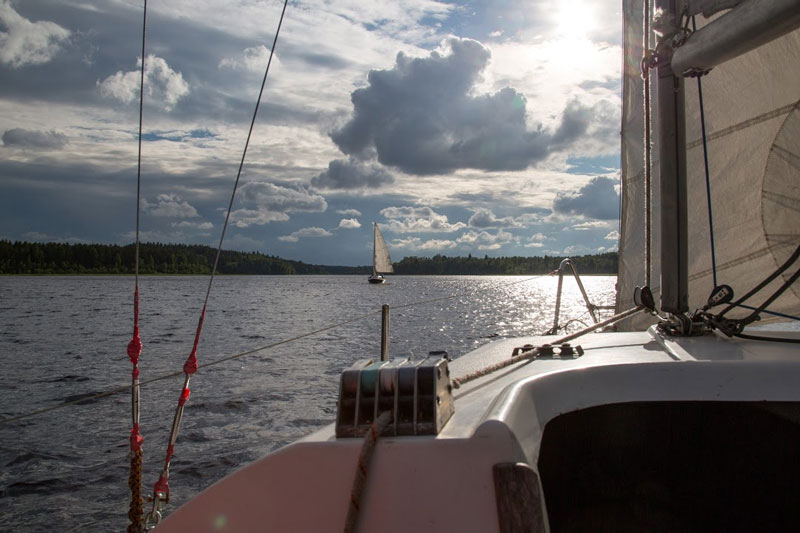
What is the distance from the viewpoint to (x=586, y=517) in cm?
321

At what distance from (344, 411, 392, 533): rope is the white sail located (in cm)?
7144

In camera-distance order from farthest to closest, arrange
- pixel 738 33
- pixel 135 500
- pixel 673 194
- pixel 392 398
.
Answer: pixel 673 194
pixel 738 33
pixel 135 500
pixel 392 398

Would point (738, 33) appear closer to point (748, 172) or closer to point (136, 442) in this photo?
point (748, 172)

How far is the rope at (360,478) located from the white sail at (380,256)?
71.4 m

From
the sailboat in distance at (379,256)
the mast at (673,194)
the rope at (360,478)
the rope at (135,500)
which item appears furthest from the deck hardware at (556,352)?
the sailboat in distance at (379,256)

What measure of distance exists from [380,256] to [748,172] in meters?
73.8

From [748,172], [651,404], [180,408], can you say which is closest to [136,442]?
[180,408]

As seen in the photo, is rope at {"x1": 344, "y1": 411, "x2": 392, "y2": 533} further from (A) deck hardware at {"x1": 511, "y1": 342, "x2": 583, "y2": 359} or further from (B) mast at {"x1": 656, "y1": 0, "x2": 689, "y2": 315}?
(B) mast at {"x1": 656, "y1": 0, "x2": 689, "y2": 315}

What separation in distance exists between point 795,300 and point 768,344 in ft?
6.04

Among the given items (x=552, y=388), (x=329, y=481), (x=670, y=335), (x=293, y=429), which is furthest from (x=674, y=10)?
(x=293, y=429)

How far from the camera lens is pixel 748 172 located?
5.28m

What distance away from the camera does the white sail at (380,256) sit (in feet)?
248

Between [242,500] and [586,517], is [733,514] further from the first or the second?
[242,500]

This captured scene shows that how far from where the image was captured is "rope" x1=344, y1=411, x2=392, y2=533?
1835 millimetres
